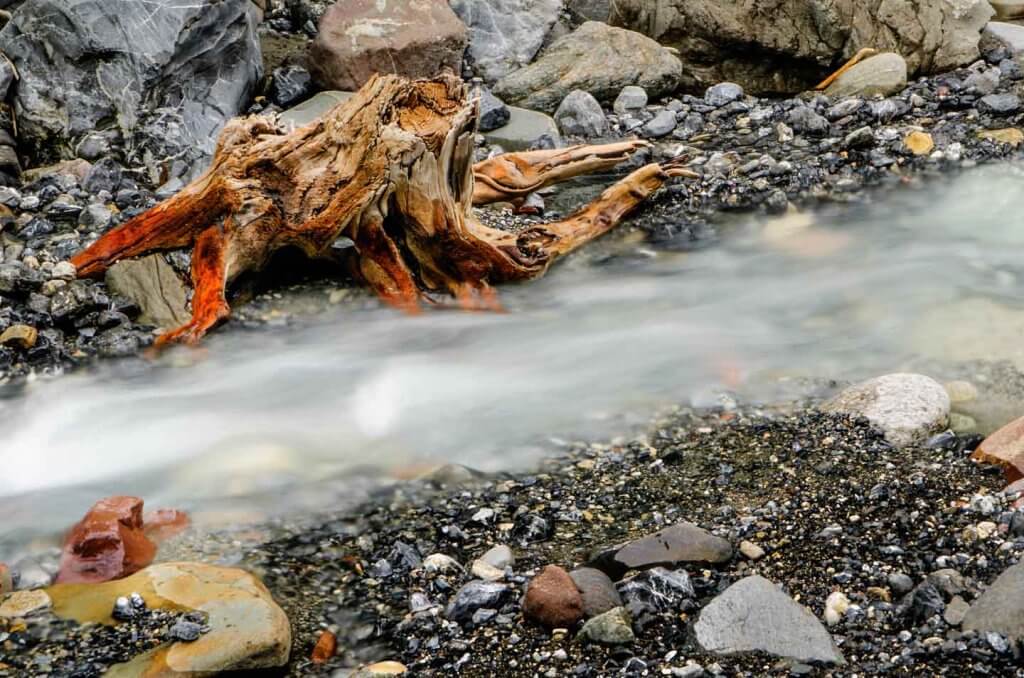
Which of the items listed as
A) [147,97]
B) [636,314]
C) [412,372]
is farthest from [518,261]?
[147,97]

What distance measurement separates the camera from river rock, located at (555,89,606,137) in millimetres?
9641

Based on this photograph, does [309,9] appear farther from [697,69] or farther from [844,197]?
[844,197]

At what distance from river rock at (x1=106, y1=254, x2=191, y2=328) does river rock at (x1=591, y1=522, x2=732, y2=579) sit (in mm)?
3396

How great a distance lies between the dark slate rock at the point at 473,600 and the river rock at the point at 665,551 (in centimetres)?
39

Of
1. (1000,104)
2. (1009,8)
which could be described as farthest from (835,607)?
(1009,8)

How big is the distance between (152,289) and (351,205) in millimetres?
1255

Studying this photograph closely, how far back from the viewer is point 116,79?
8.59 meters

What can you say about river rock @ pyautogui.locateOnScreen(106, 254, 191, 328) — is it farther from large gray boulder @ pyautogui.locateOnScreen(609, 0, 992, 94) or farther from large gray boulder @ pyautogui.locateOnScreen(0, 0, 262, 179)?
large gray boulder @ pyautogui.locateOnScreen(609, 0, 992, 94)

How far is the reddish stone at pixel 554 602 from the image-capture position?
3.68 m

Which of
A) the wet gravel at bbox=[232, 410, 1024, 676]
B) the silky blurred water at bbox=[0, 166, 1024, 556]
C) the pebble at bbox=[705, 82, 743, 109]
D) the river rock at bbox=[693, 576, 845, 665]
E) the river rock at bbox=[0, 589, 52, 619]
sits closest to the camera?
the river rock at bbox=[693, 576, 845, 665]

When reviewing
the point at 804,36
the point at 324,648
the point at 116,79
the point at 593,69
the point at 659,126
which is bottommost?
the point at 324,648

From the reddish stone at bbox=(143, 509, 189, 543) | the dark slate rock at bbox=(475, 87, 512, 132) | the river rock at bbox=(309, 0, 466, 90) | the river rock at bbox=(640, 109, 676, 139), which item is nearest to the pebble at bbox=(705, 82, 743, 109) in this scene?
the river rock at bbox=(640, 109, 676, 139)

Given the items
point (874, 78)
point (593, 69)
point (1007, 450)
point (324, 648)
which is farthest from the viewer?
point (593, 69)

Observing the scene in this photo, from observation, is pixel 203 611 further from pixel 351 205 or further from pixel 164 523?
pixel 351 205
